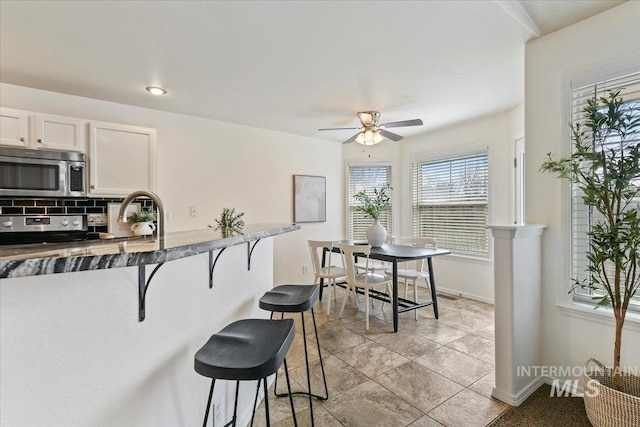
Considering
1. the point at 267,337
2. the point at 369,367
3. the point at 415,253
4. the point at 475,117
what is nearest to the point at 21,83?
the point at 267,337

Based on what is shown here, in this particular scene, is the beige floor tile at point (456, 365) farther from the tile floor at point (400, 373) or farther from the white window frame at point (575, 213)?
the white window frame at point (575, 213)

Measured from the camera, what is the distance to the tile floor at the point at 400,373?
6.05ft

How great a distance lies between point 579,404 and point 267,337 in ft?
6.99

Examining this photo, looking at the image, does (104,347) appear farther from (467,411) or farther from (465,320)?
(465,320)

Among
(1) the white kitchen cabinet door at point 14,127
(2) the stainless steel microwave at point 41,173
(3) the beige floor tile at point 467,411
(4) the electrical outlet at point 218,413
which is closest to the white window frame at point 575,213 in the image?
(3) the beige floor tile at point 467,411

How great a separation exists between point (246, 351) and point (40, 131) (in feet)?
9.63

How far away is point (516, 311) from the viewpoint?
6.54 feet

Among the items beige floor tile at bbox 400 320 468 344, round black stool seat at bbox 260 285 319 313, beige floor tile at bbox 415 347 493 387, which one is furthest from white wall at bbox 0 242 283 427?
beige floor tile at bbox 400 320 468 344

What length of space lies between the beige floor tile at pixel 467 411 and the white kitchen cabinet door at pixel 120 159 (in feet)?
10.8

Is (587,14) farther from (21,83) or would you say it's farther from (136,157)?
(21,83)

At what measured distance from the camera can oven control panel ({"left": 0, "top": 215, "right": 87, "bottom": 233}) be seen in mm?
2582

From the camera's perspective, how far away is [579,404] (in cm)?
192

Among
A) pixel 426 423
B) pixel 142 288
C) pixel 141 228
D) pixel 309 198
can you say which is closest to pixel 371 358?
pixel 426 423

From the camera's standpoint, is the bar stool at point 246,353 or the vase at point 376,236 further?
the vase at point 376,236
